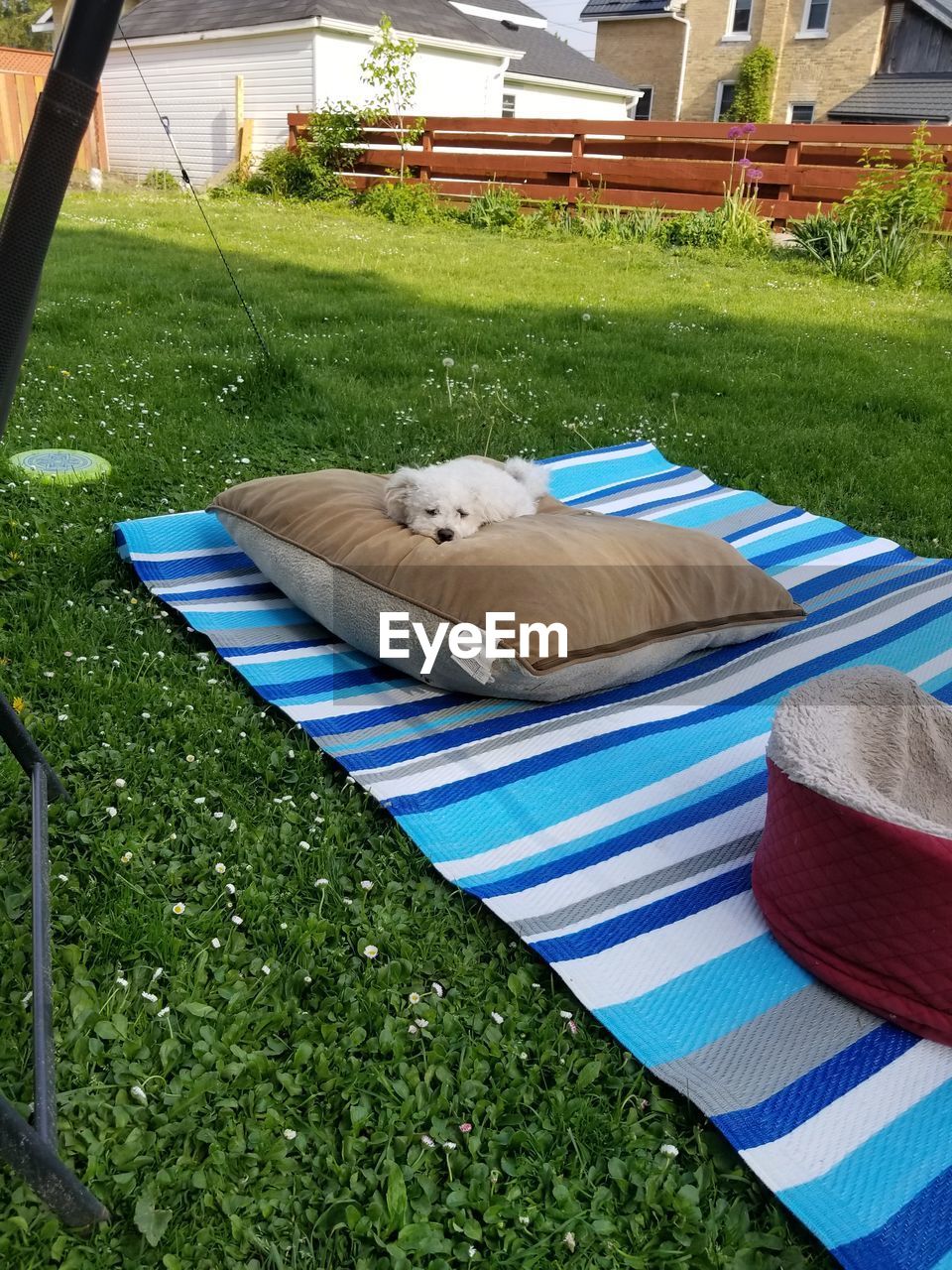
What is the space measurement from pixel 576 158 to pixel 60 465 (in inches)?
418

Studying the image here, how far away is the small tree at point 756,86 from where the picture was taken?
78.5ft

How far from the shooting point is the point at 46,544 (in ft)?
10.9

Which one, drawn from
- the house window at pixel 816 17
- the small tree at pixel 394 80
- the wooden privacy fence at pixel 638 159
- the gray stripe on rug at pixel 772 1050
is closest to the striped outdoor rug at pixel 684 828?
the gray stripe on rug at pixel 772 1050

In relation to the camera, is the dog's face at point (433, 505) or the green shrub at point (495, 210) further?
the green shrub at point (495, 210)

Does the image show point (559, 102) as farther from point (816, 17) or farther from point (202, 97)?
point (202, 97)

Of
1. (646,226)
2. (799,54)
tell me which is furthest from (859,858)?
(799,54)

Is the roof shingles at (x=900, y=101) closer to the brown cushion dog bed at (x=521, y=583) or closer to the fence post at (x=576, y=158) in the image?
the fence post at (x=576, y=158)

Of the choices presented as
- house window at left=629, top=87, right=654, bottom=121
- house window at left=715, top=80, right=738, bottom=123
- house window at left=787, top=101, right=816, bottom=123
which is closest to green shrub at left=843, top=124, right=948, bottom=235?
house window at left=787, top=101, right=816, bottom=123

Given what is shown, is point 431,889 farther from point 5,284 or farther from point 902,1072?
point 5,284

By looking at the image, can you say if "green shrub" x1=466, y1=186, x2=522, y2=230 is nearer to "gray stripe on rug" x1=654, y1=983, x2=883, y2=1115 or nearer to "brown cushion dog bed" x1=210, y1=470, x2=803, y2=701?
"brown cushion dog bed" x1=210, y1=470, x2=803, y2=701

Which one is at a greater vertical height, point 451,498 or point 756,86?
point 756,86

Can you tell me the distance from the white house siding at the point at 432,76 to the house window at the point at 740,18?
8169 millimetres

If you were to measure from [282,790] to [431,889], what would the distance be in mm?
484

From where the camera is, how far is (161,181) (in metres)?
17.2
